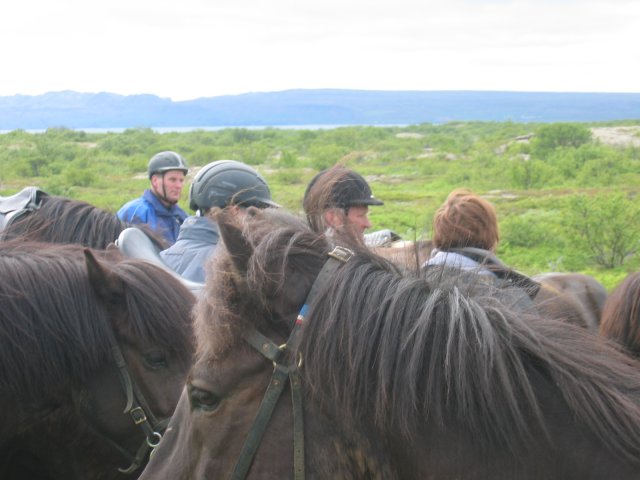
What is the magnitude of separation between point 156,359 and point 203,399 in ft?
4.67

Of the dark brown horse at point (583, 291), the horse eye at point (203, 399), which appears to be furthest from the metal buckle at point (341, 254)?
the dark brown horse at point (583, 291)

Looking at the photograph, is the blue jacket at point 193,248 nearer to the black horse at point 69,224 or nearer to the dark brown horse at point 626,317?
the black horse at point 69,224

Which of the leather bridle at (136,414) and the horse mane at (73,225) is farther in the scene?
the horse mane at (73,225)

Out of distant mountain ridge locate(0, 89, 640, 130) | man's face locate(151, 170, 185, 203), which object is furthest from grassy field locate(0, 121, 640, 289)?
distant mountain ridge locate(0, 89, 640, 130)

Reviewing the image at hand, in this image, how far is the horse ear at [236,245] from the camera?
176cm

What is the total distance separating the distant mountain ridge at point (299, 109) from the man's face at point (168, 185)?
110436mm

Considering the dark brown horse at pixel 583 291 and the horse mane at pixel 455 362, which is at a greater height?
the horse mane at pixel 455 362

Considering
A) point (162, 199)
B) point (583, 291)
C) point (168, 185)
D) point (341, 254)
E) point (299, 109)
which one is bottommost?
point (299, 109)

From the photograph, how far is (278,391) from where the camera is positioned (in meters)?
1.69

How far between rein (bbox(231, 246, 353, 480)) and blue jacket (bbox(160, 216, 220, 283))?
93.8 inches

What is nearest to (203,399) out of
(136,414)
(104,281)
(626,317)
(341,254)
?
(341,254)

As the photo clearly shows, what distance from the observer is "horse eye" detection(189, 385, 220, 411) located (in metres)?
1.77

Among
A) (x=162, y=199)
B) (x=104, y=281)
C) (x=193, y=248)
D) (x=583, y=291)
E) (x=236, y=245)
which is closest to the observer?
(x=236, y=245)

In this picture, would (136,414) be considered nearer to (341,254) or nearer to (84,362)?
(84,362)
